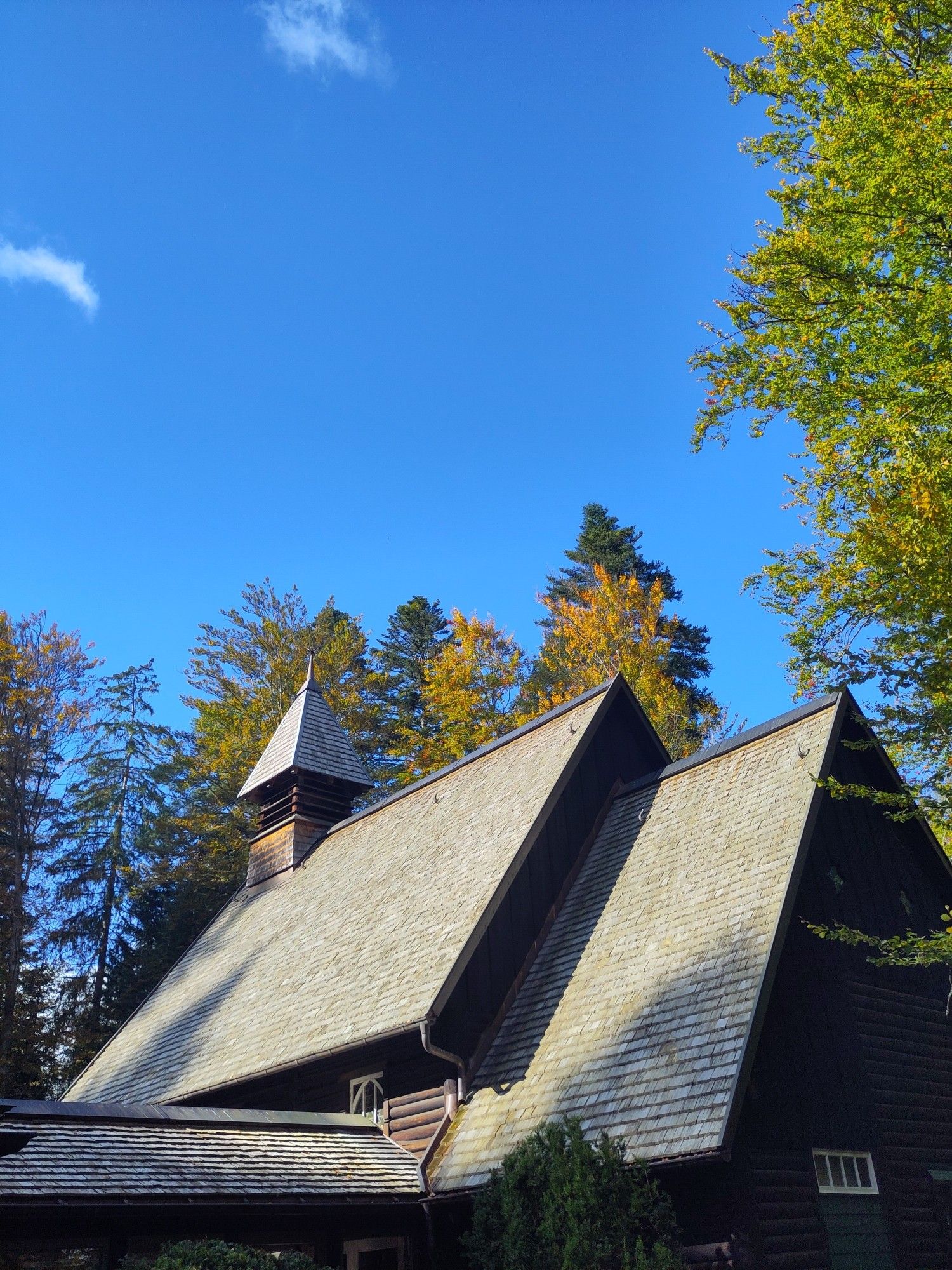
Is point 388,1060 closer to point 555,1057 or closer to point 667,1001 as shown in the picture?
point 555,1057

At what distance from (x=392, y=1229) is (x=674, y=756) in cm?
1797

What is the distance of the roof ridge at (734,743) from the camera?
512 inches

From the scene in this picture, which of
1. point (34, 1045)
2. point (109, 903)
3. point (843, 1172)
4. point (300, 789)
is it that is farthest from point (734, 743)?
point (109, 903)

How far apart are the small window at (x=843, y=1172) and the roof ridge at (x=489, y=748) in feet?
23.9

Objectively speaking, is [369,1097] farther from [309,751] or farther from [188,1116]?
[309,751]

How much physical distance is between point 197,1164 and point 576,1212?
369cm

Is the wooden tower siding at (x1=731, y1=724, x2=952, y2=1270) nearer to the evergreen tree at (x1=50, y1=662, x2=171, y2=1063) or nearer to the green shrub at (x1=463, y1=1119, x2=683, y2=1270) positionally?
the green shrub at (x1=463, y1=1119, x2=683, y2=1270)

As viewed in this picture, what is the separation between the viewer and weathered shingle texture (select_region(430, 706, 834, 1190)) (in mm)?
9078

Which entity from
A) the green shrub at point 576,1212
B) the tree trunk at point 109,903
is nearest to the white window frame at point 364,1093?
the green shrub at point 576,1212

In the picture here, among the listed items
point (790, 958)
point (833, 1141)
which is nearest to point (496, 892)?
point (790, 958)

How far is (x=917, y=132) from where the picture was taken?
1103 centimetres

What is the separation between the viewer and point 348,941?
14.7m

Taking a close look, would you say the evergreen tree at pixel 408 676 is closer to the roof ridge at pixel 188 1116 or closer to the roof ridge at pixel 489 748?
the roof ridge at pixel 489 748

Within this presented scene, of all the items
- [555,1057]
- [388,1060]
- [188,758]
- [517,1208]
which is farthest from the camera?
[188,758]
